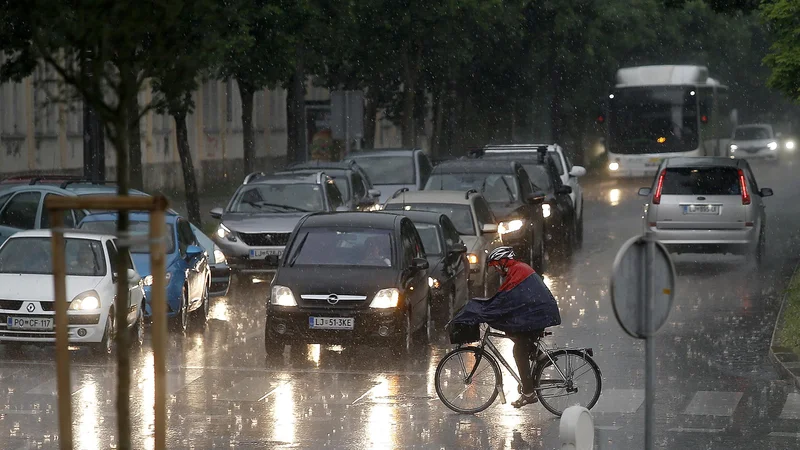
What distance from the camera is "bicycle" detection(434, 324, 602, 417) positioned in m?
12.4

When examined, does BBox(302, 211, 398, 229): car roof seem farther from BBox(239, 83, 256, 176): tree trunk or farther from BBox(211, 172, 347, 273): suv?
BBox(239, 83, 256, 176): tree trunk

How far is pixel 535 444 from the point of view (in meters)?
11.3

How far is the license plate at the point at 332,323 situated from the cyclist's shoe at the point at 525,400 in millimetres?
3177

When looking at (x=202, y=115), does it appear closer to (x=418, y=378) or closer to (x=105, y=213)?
(x=105, y=213)

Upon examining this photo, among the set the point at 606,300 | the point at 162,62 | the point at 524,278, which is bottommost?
the point at 606,300

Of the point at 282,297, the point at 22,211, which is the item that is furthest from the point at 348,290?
the point at 22,211

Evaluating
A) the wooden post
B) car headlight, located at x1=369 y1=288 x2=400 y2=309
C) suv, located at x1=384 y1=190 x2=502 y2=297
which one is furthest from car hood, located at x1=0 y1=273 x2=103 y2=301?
the wooden post

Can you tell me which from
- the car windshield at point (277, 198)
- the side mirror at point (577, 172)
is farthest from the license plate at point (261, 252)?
the side mirror at point (577, 172)

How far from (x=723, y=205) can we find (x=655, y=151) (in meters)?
24.6

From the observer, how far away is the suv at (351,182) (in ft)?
88.0

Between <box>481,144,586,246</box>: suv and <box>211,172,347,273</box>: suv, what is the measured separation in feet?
20.0

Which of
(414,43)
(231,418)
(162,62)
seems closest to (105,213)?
(231,418)

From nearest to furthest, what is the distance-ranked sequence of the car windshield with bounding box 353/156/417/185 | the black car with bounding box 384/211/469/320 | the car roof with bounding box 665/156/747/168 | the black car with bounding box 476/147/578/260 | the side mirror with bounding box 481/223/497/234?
the black car with bounding box 384/211/469/320, the side mirror with bounding box 481/223/497/234, the car roof with bounding box 665/156/747/168, the black car with bounding box 476/147/578/260, the car windshield with bounding box 353/156/417/185

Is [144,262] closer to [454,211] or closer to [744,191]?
[454,211]
